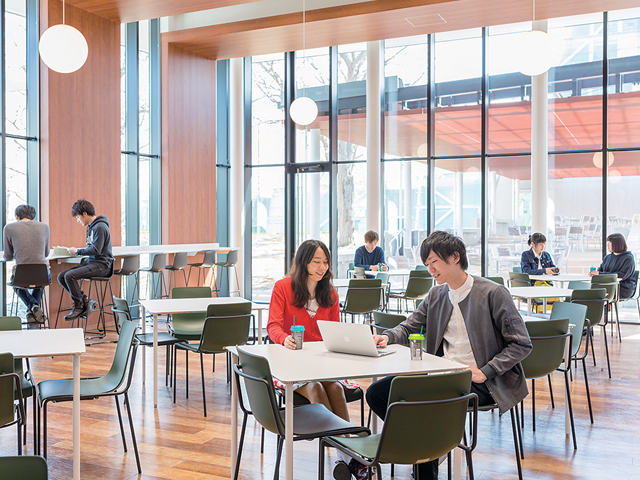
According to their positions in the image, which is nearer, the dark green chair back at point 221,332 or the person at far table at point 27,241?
the dark green chair back at point 221,332

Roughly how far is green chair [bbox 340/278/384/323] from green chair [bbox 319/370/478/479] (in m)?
3.86

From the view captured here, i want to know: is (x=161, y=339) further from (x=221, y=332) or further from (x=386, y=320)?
→ (x=386, y=320)

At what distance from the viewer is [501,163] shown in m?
9.26

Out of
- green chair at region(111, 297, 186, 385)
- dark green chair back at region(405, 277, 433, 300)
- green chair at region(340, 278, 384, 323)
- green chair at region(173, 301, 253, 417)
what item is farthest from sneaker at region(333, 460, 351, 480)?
dark green chair back at region(405, 277, 433, 300)

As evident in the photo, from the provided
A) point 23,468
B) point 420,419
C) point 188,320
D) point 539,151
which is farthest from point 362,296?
point 23,468

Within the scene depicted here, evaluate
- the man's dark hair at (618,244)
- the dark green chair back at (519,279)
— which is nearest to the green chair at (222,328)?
the dark green chair back at (519,279)

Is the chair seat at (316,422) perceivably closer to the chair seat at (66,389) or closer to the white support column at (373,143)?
the chair seat at (66,389)

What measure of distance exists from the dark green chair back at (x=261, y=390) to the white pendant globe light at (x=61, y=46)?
378cm

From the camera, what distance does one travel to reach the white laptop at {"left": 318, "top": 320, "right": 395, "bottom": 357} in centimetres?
279

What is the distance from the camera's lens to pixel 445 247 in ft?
9.48

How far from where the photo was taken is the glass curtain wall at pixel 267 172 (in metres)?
10.9

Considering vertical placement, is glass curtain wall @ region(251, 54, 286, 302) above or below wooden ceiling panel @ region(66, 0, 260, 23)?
below

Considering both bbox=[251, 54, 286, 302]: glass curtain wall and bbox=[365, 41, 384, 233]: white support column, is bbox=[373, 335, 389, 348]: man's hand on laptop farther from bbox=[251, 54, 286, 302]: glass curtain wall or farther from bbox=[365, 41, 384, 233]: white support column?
bbox=[251, 54, 286, 302]: glass curtain wall

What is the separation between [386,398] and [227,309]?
172 centimetres
